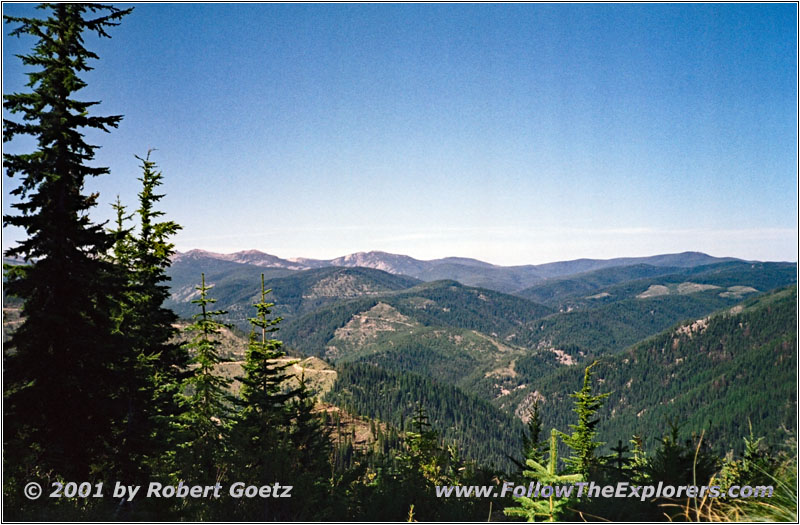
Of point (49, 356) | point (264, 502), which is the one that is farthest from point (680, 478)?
point (49, 356)

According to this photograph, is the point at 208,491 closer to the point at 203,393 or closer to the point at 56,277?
the point at 56,277

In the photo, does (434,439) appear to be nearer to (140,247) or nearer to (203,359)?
(203,359)

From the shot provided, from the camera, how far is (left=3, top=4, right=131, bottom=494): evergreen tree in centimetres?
1002

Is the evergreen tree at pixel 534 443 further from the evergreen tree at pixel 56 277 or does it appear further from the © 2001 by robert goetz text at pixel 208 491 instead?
the evergreen tree at pixel 56 277

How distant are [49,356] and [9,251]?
2759 millimetres

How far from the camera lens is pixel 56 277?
10398mm

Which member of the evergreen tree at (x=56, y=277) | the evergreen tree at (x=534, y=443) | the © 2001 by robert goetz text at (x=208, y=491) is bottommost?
the evergreen tree at (x=534, y=443)

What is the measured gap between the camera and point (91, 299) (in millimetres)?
11602

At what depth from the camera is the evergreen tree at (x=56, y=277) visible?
10016 mm

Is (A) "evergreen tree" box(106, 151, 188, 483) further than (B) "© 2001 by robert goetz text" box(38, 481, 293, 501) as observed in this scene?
Yes

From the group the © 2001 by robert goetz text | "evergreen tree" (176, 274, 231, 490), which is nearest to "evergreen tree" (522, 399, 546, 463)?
the © 2001 by robert goetz text

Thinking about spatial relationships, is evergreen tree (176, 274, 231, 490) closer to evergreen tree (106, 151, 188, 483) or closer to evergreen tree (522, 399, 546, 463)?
evergreen tree (106, 151, 188, 483)

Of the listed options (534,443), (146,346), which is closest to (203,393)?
(146,346)

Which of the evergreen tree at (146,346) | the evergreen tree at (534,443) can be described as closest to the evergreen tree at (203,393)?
the evergreen tree at (146,346)
